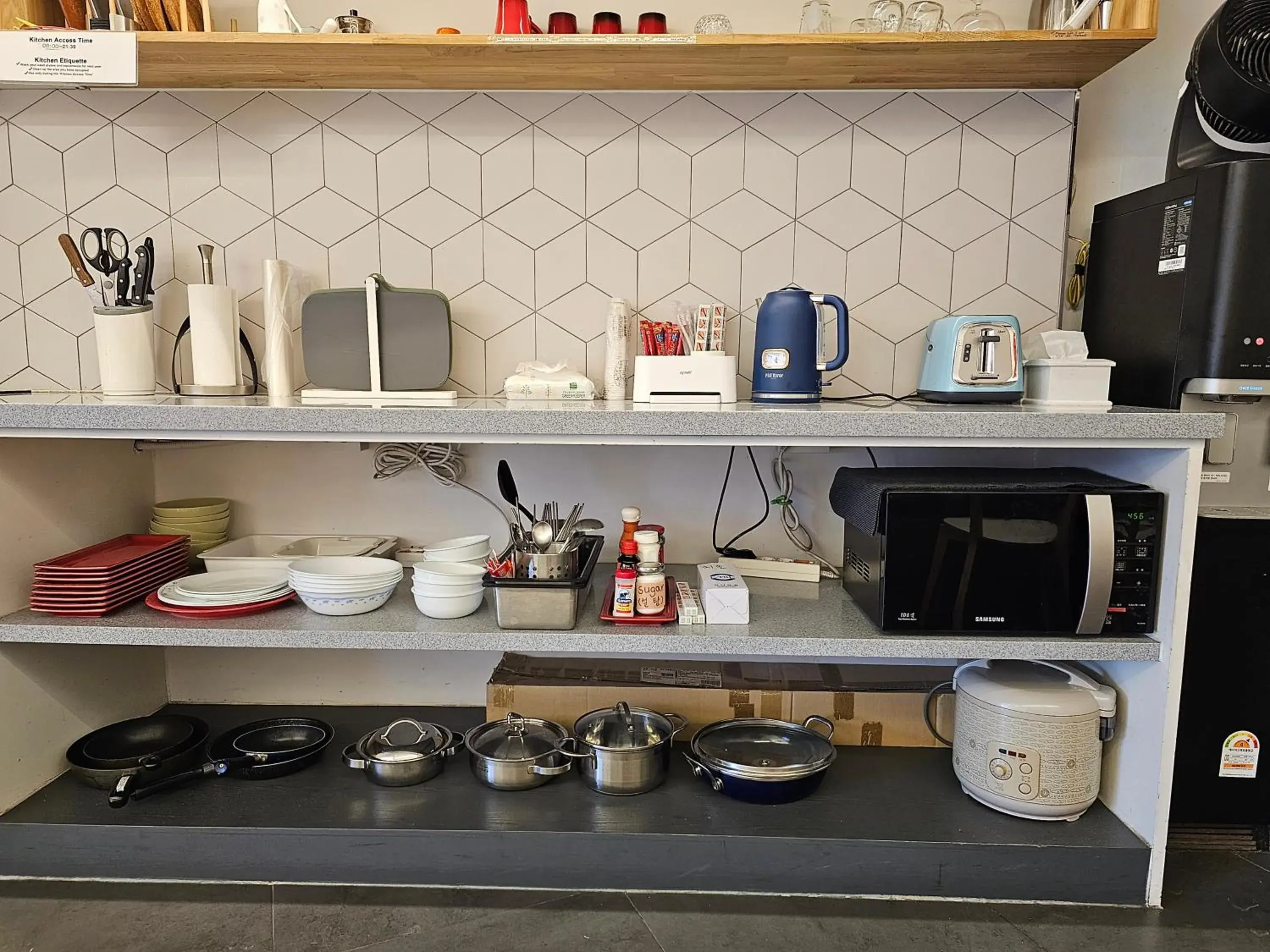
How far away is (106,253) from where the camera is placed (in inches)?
71.1

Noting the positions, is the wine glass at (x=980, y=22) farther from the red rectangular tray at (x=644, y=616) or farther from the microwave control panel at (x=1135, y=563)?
the red rectangular tray at (x=644, y=616)

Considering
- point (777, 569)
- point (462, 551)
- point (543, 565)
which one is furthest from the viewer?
point (777, 569)

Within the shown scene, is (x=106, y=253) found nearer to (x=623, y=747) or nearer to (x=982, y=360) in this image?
(x=623, y=747)

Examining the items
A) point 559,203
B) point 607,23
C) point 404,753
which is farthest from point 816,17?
point 404,753

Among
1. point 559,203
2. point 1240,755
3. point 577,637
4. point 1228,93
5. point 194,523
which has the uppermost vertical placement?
point 1228,93

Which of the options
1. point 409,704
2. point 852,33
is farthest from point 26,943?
point 852,33

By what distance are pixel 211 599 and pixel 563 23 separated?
52.9 inches

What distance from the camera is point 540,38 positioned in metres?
1.57

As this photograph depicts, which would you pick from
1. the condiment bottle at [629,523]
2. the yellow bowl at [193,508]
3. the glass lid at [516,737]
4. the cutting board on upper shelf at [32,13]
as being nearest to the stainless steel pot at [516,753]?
the glass lid at [516,737]

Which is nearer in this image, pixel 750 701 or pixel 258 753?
pixel 258 753

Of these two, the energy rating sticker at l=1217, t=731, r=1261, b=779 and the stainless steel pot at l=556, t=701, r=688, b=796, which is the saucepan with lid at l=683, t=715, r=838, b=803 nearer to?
the stainless steel pot at l=556, t=701, r=688, b=796

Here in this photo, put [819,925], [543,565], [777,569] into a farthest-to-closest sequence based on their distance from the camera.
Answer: [777,569], [543,565], [819,925]

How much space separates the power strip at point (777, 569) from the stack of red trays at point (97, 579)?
1.21 m

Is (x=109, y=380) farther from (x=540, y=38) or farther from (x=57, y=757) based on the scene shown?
(x=540, y=38)
